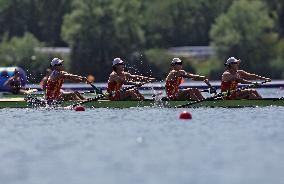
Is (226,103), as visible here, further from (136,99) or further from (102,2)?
(102,2)

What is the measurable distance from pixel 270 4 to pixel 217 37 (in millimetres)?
15713

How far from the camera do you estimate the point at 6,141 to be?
20.7 metres

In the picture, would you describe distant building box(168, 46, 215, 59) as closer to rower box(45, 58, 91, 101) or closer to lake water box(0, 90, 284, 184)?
rower box(45, 58, 91, 101)

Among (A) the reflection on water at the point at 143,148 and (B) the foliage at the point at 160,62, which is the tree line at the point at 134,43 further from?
(A) the reflection on water at the point at 143,148

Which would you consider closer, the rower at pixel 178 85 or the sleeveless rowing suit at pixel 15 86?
the rower at pixel 178 85

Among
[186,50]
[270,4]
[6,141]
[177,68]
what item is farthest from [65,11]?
[6,141]

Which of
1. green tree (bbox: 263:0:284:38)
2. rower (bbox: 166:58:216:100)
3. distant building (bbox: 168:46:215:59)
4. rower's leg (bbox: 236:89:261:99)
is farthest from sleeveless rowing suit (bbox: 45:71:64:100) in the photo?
green tree (bbox: 263:0:284:38)

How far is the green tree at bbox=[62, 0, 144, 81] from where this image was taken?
307 ft

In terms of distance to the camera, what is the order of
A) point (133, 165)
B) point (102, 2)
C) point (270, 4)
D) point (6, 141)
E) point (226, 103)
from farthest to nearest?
point (270, 4) < point (102, 2) < point (226, 103) < point (6, 141) < point (133, 165)

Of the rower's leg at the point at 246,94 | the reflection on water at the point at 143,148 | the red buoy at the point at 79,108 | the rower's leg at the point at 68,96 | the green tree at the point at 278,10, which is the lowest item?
the reflection on water at the point at 143,148

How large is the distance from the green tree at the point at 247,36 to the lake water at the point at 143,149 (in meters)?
66.9

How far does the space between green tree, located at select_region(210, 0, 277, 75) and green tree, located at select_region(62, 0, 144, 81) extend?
821 cm

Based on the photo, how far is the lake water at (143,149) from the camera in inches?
599

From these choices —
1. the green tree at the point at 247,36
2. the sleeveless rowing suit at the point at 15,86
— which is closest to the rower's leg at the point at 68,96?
the sleeveless rowing suit at the point at 15,86
